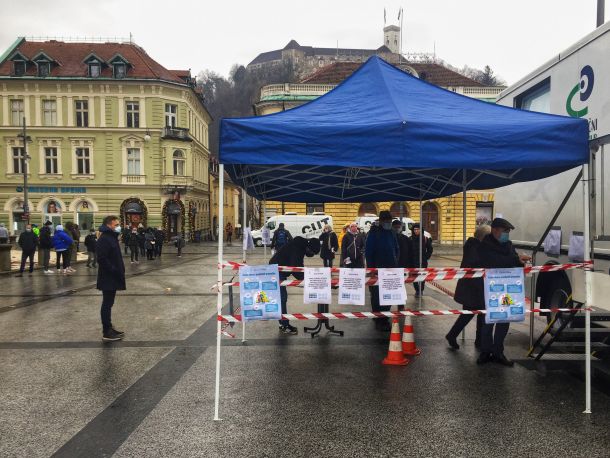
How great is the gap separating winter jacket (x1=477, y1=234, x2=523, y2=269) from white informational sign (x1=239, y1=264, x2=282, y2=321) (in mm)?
2832

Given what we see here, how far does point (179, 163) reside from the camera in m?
43.9

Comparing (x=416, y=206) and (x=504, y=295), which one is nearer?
(x=504, y=295)

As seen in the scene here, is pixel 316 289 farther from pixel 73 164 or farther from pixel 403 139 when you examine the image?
pixel 73 164

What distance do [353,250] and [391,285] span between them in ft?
24.5

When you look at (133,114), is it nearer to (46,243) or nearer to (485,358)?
(46,243)

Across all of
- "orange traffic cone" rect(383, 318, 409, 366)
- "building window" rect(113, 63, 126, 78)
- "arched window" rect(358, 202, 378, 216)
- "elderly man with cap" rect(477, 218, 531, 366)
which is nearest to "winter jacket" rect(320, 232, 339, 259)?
"orange traffic cone" rect(383, 318, 409, 366)

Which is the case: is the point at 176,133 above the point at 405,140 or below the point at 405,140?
above

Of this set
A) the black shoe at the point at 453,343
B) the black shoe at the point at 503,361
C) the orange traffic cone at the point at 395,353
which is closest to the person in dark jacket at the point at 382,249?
the black shoe at the point at 453,343

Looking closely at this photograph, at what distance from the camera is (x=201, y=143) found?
52906 mm

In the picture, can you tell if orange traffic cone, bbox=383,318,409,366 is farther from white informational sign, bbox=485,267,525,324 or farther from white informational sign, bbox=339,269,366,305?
white informational sign, bbox=485,267,525,324

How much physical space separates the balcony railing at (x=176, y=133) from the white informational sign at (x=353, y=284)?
131 feet

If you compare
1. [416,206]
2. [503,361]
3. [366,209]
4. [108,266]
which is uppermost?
[416,206]

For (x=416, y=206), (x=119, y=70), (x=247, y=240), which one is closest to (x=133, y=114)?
(x=119, y=70)

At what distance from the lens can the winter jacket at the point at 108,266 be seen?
755cm
